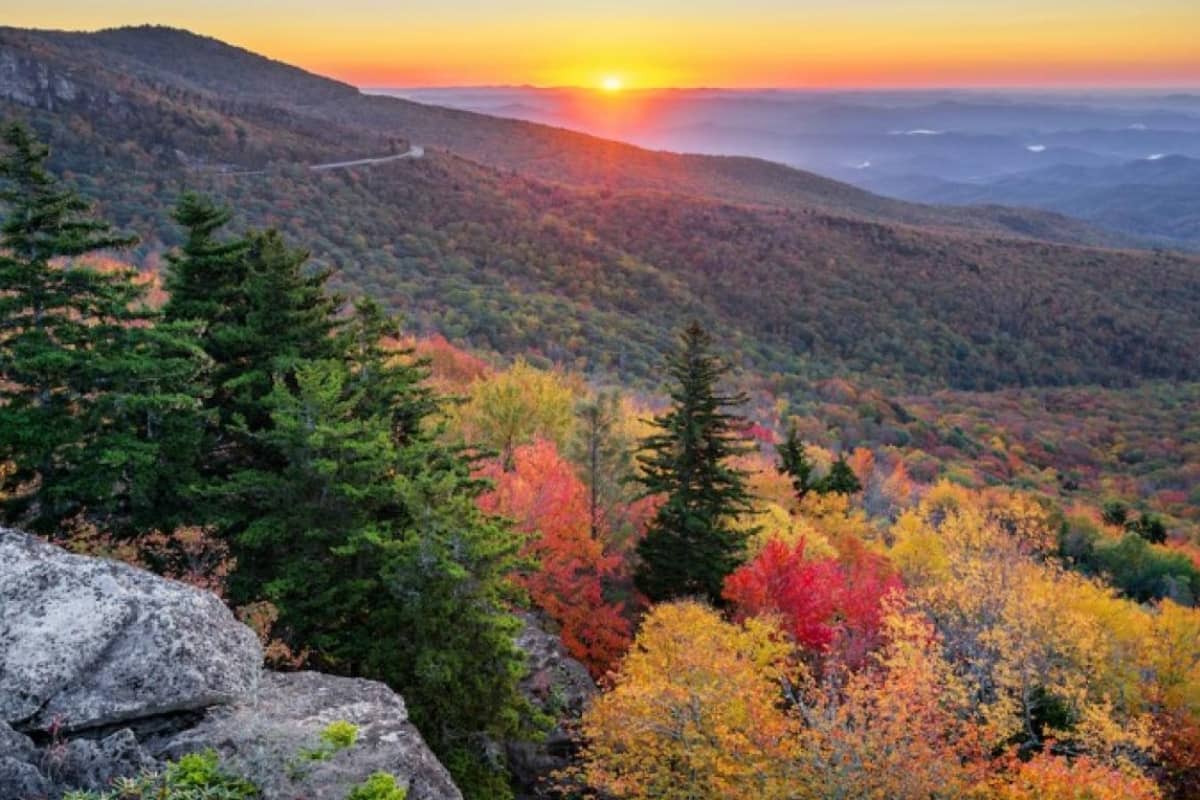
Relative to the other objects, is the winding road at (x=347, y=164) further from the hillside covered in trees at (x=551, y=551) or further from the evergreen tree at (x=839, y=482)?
the evergreen tree at (x=839, y=482)

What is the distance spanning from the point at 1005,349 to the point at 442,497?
157 metres

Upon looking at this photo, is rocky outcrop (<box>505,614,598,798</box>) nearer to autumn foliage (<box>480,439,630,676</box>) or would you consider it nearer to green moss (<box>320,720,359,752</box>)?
autumn foliage (<box>480,439,630,676</box>)

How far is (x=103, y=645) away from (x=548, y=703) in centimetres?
1319

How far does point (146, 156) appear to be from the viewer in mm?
107500

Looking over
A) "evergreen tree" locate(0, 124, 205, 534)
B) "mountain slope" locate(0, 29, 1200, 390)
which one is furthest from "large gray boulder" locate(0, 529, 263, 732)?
"mountain slope" locate(0, 29, 1200, 390)

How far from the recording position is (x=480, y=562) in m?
17.8

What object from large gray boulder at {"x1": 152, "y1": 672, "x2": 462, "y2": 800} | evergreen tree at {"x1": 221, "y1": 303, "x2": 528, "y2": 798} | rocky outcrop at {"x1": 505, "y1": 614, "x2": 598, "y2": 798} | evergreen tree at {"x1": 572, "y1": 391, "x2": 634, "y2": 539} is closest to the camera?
large gray boulder at {"x1": 152, "y1": 672, "x2": 462, "y2": 800}

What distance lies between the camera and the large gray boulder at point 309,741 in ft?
37.0

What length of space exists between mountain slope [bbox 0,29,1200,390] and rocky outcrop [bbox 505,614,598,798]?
63.2 m

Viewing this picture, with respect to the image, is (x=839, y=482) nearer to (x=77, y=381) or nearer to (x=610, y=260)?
(x=77, y=381)

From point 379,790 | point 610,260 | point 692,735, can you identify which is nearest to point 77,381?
point 379,790

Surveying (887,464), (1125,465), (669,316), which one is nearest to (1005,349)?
(1125,465)

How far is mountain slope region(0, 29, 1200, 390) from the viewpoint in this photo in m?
102

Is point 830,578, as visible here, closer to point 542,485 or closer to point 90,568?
point 542,485
